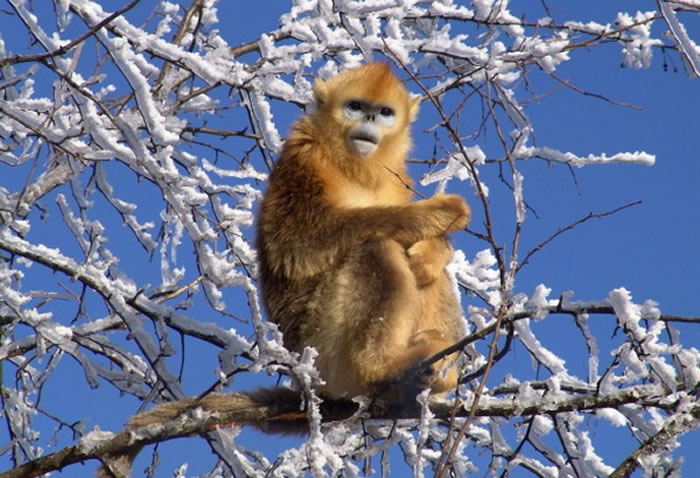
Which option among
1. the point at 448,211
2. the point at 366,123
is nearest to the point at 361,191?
the point at 366,123

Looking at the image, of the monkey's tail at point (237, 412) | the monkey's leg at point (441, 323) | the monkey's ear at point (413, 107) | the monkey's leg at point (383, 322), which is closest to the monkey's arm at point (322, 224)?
the monkey's leg at point (383, 322)

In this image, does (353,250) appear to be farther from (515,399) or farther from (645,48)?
(645,48)

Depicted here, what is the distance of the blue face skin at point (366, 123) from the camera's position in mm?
4996

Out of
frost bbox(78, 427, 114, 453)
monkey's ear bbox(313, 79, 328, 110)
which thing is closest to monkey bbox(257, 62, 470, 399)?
monkey's ear bbox(313, 79, 328, 110)

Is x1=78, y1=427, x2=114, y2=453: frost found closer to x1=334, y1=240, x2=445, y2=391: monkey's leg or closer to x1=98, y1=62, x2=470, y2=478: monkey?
x1=98, y1=62, x2=470, y2=478: monkey

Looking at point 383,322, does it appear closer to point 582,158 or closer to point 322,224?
point 322,224

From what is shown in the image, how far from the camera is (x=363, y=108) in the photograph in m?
5.16

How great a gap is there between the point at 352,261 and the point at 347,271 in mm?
55

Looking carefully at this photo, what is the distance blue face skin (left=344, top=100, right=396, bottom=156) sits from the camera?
4996 millimetres

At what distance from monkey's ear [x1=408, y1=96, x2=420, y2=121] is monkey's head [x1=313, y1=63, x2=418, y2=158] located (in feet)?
0.38

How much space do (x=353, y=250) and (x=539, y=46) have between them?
153 cm

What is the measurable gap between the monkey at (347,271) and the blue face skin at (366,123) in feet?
0.04

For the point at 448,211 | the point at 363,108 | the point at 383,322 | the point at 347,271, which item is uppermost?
the point at 363,108

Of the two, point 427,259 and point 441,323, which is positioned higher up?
point 427,259
